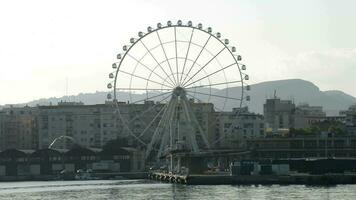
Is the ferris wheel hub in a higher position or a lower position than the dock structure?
higher

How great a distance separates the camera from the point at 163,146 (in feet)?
501

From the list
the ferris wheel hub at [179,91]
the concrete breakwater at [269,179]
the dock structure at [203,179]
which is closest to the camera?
the concrete breakwater at [269,179]

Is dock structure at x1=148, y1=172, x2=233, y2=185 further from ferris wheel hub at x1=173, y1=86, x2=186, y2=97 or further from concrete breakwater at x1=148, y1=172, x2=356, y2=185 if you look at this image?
ferris wheel hub at x1=173, y1=86, x2=186, y2=97

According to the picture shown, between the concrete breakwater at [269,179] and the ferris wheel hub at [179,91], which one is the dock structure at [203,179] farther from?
the ferris wheel hub at [179,91]

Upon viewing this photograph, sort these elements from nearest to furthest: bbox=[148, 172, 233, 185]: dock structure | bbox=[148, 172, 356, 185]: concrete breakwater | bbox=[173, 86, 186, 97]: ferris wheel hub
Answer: bbox=[148, 172, 356, 185]: concrete breakwater
bbox=[148, 172, 233, 185]: dock structure
bbox=[173, 86, 186, 97]: ferris wheel hub

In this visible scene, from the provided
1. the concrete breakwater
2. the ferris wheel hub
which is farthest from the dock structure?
the ferris wheel hub

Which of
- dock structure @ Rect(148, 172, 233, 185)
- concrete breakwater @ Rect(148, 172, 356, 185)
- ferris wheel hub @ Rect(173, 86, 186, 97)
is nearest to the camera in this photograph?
concrete breakwater @ Rect(148, 172, 356, 185)

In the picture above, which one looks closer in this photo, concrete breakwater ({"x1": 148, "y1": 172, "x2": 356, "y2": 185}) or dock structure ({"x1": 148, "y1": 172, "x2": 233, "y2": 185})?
concrete breakwater ({"x1": 148, "y1": 172, "x2": 356, "y2": 185})

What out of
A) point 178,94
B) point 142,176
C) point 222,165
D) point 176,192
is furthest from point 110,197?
point 222,165

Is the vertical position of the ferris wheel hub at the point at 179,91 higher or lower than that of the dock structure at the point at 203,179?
higher

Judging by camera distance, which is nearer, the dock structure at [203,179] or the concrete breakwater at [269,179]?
the concrete breakwater at [269,179]

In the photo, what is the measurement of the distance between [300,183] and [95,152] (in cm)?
6909

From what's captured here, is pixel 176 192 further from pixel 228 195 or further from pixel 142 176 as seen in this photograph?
pixel 142 176

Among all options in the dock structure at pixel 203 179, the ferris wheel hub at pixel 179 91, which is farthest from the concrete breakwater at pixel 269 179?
the ferris wheel hub at pixel 179 91
